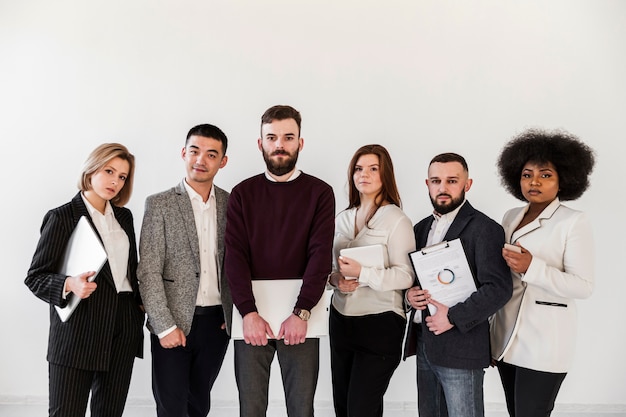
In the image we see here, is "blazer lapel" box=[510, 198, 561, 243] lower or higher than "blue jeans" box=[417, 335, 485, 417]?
higher

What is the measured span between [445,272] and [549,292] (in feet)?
1.57

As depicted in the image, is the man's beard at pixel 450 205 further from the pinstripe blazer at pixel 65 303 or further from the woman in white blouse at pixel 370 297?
the pinstripe blazer at pixel 65 303

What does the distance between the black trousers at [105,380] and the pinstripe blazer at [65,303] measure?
60mm

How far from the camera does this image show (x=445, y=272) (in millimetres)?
2314

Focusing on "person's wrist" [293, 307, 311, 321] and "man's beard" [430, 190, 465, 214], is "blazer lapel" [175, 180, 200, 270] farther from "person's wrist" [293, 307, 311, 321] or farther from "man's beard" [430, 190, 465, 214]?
"man's beard" [430, 190, 465, 214]

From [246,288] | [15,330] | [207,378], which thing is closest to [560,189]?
[246,288]

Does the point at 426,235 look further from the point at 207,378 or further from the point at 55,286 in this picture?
the point at 55,286

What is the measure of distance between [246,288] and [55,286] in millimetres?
842

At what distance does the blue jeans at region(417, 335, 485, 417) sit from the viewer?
7.52 feet

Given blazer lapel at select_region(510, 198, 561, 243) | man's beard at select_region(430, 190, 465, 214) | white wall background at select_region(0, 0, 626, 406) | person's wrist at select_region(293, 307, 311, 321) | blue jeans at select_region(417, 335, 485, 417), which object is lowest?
blue jeans at select_region(417, 335, 485, 417)

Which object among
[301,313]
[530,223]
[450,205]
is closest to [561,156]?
[530,223]

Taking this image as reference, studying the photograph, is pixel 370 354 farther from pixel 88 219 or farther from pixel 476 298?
pixel 88 219

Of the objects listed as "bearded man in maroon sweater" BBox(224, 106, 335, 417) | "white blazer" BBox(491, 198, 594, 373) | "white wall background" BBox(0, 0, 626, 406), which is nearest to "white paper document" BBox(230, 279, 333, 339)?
"bearded man in maroon sweater" BBox(224, 106, 335, 417)

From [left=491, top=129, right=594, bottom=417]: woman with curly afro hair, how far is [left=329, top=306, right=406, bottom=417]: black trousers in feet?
1.60
